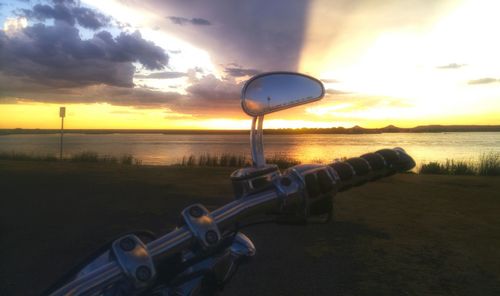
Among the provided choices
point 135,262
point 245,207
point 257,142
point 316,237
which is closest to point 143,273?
point 135,262

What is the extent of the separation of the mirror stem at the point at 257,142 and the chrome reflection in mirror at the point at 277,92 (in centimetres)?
3

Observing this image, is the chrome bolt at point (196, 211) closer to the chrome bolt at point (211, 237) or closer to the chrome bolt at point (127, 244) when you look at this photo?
the chrome bolt at point (211, 237)

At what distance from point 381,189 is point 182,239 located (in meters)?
12.3

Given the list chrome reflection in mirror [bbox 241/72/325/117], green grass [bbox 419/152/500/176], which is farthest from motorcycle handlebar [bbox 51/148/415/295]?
green grass [bbox 419/152/500/176]

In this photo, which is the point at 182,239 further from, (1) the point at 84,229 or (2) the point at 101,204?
(2) the point at 101,204

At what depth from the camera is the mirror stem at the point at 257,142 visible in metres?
1.58

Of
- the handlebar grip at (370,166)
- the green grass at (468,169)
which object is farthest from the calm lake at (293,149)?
the handlebar grip at (370,166)

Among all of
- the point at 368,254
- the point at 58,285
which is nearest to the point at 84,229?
the point at 368,254

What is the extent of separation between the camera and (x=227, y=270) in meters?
1.64

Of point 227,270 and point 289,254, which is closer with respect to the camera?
point 227,270

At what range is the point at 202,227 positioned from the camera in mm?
1194

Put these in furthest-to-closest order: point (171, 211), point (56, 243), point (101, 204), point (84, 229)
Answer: point (101, 204), point (171, 211), point (84, 229), point (56, 243)

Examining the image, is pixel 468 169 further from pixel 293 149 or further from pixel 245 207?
pixel 293 149

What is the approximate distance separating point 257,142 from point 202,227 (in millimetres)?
505
